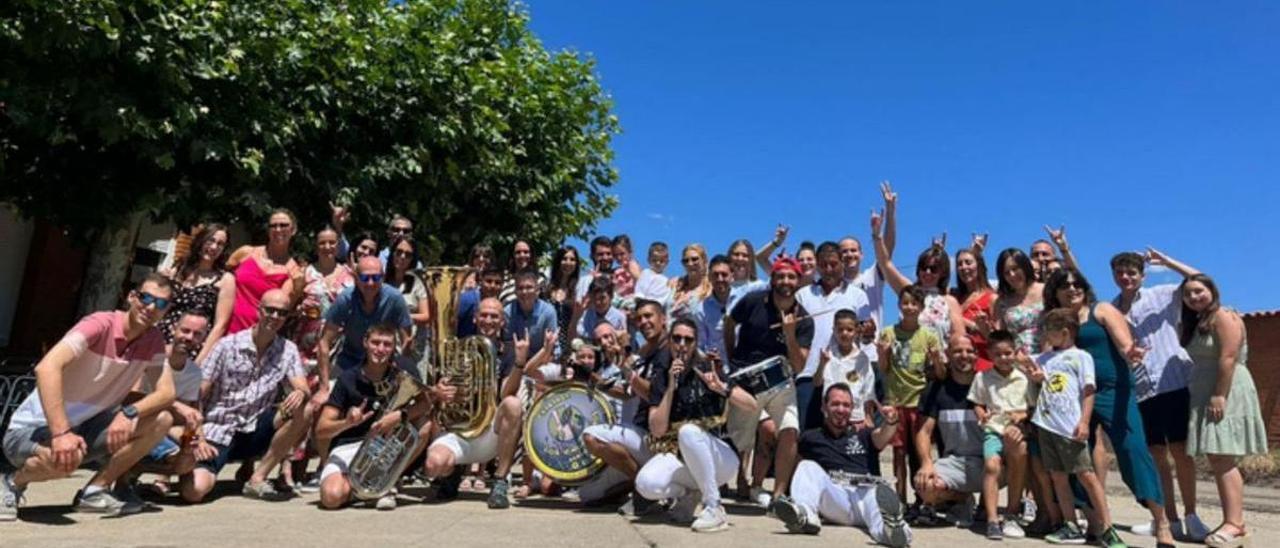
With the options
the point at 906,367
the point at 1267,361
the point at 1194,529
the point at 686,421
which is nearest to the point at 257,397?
the point at 686,421

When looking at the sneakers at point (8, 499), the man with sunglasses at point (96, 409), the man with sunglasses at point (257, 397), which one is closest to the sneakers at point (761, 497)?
the man with sunglasses at point (257, 397)

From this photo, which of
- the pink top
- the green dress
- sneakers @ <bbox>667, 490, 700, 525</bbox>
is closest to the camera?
the green dress

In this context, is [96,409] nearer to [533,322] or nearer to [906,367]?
[533,322]

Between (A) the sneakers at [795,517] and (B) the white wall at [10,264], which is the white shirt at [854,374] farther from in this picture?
(B) the white wall at [10,264]

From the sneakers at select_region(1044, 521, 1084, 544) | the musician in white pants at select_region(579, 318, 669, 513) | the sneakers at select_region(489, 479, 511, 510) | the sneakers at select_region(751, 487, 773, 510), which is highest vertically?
the musician in white pants at select_region(579, 318, 669, 513)

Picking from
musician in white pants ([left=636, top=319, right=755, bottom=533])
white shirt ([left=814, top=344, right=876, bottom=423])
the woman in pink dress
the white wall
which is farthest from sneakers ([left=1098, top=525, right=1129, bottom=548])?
the white wall

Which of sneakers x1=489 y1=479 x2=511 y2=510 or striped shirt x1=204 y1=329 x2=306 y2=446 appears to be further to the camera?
striped shirt x1=204 y1=329 x2=306 y2=446

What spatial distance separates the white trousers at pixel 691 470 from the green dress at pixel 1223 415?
2.85 m

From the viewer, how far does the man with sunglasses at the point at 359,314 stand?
627cm

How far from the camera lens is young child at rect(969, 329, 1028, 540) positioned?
5594mm

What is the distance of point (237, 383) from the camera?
6137mm

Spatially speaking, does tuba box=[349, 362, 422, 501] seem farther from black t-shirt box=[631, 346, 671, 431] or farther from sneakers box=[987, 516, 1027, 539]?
sneakers box=[987, 516, 1027, 539]

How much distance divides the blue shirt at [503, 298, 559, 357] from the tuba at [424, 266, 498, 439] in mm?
504

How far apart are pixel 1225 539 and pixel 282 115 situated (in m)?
9.15
